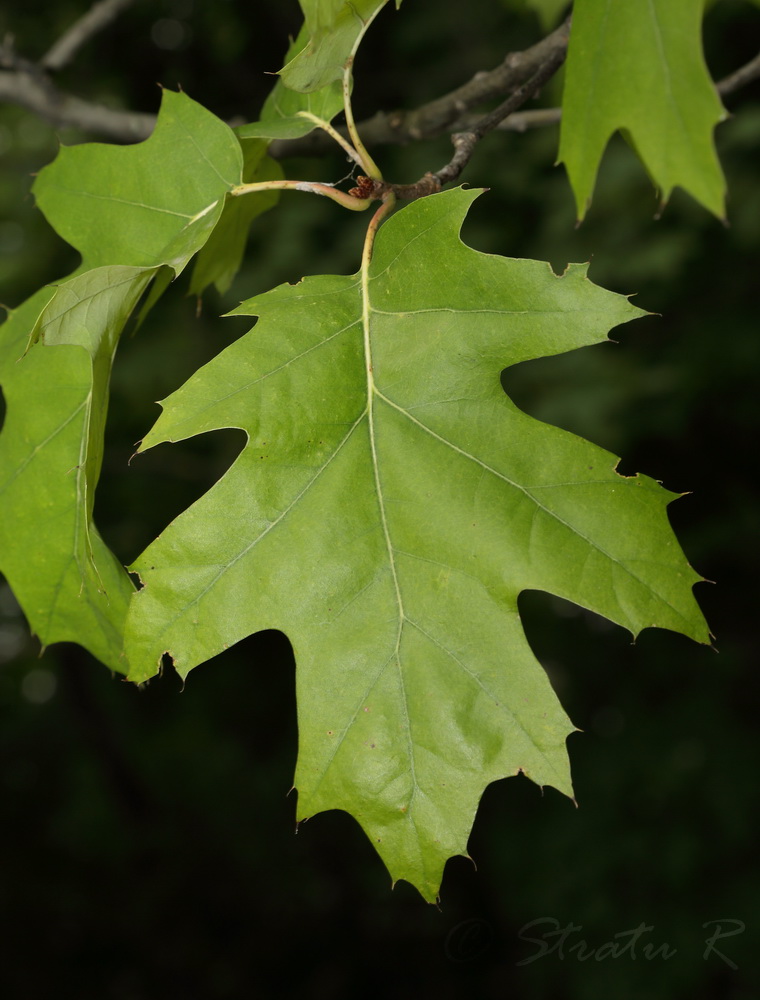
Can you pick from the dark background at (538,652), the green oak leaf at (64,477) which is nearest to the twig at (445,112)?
the green oak leaf at (64,477)

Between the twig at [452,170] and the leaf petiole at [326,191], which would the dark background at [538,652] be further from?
the leaf petiole at [326,191]

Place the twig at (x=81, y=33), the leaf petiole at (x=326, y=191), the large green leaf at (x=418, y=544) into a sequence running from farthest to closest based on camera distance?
the twig at (x=81, y=33) < the leaf petiole at (x=326, y=191) < the large green leaf at (x=418, y=544)

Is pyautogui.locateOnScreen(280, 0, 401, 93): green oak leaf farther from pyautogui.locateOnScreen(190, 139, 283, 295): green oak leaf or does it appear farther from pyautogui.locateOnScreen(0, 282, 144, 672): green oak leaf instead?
pyautogui.locateOnScreen(0, 282, 144, 672): green oak leaf

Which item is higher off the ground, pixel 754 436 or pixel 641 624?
pixel 641 624

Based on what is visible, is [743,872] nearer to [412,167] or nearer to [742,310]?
[742,310]

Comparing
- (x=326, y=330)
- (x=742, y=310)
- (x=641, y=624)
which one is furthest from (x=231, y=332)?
(x=641, y=624)

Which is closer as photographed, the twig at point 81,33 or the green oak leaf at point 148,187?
the green oak leaf at point 148,187
